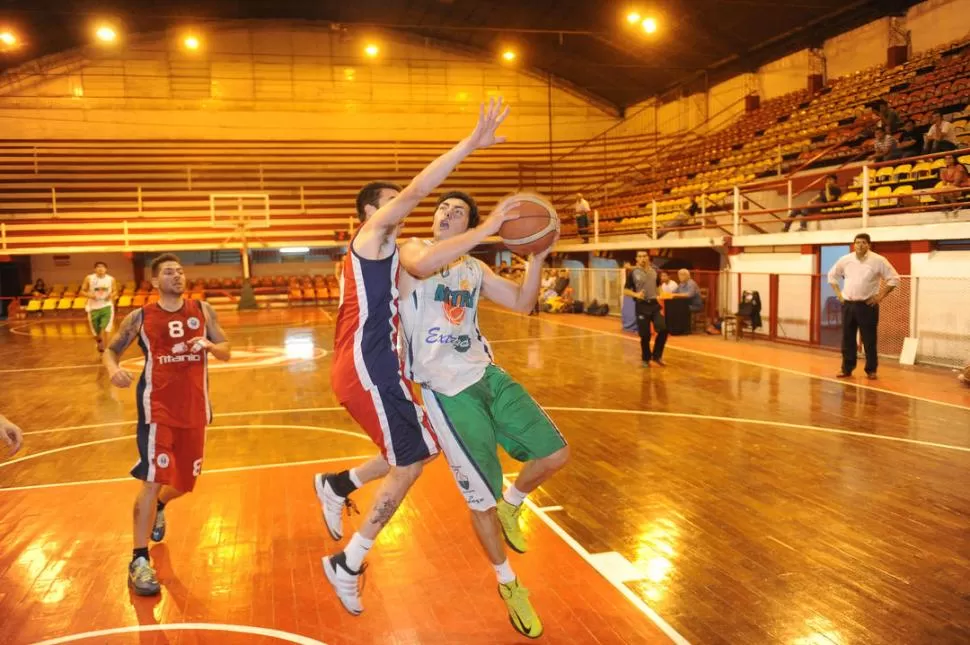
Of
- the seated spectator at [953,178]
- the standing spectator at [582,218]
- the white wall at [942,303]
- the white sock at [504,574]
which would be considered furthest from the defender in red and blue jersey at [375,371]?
the standing spectator at [582,218]

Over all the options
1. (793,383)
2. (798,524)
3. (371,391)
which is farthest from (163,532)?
(793,383)

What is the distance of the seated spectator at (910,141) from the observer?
1274cm

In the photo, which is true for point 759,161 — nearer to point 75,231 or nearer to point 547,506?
point 547,506

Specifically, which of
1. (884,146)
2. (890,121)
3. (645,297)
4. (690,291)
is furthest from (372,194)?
(890,121)

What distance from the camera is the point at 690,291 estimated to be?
1457cm

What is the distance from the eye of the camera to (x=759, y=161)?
18.7 m

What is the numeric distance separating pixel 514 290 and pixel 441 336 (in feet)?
1.53

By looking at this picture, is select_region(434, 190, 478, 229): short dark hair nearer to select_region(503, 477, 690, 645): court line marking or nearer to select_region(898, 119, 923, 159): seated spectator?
select_region(503, 477, 690, 645): court line marking

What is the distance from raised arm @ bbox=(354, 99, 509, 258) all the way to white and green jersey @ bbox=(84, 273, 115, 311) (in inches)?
444

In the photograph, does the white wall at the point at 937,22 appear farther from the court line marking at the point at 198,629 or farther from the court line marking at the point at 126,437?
the court line marking at the point at 198,629

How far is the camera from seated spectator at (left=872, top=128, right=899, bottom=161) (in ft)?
42.7

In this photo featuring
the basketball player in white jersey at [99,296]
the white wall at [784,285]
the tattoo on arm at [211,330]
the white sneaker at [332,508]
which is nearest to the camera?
the white sneaker at [332,508]

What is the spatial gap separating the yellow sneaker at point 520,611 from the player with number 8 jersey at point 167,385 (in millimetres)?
1837

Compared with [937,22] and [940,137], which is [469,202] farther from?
[937,22]
